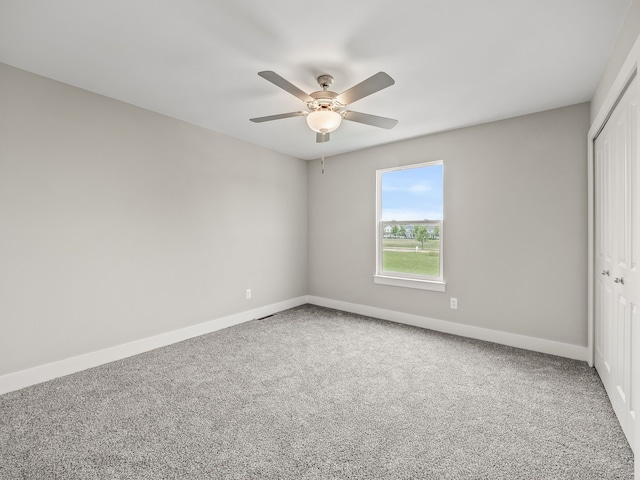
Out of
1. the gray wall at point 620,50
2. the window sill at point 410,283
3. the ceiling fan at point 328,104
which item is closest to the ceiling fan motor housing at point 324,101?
the ceiling fan at point 328,104

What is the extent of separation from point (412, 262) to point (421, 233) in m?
0.40

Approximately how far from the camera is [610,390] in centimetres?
217

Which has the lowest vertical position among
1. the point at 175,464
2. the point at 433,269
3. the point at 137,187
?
the point at 175,464

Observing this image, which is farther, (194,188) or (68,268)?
(194,188)

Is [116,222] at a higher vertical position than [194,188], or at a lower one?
lower

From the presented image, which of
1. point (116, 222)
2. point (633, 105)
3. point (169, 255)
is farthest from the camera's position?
point (169, 255)

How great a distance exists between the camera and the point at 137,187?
3039mm

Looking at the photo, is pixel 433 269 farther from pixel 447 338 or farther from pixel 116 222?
pixel 116 222

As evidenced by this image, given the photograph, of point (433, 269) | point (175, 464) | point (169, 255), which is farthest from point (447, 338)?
point (169, 255)

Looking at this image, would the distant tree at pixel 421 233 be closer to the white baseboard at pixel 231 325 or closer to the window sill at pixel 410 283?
the window sill at pixel 410 283

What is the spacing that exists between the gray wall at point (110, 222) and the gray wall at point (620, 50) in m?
3.53

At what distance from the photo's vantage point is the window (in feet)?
12.6

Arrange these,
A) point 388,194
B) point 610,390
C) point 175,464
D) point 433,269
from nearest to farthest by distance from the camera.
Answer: point 175,464
point 610,390
point 433,269
point 388,194

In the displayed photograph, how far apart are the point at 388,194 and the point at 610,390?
2.89 metres
